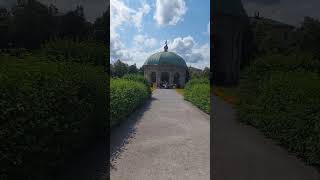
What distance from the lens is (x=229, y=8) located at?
2875cm

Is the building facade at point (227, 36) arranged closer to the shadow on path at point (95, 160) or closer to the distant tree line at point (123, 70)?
the distant tree line at point (123, 70)

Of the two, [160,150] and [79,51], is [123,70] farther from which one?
[160,150]

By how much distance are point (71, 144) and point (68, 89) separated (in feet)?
3.15

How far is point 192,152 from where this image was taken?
8281mm

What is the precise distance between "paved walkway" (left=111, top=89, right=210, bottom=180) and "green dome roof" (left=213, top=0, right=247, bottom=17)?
56.3ft

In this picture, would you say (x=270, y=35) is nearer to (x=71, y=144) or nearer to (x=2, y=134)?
(x=71, y=144)

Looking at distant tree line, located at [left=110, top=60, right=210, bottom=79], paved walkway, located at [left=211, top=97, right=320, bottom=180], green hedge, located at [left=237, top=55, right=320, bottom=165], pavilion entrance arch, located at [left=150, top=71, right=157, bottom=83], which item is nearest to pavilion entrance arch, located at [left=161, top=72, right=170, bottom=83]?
pavilion entrance arch, located at [left=150, top=71, right=157, bottom=83]

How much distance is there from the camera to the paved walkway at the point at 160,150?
6.62m

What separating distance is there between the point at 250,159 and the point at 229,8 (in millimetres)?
22692

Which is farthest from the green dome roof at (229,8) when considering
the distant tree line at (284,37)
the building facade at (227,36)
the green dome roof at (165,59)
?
the green dome roof at (165,59)

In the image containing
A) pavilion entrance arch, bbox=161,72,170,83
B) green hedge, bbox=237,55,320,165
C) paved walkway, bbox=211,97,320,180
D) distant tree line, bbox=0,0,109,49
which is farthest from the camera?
pavilion entrance arch, bbox=161,72,170,83

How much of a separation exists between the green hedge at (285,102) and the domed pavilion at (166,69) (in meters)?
28.3

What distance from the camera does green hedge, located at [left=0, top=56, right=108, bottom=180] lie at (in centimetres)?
410

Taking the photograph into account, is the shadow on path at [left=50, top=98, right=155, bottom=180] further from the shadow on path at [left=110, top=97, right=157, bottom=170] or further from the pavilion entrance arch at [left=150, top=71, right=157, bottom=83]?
the pavilion entrance arch at [left=150, top=71, right=157, bottom=83]
